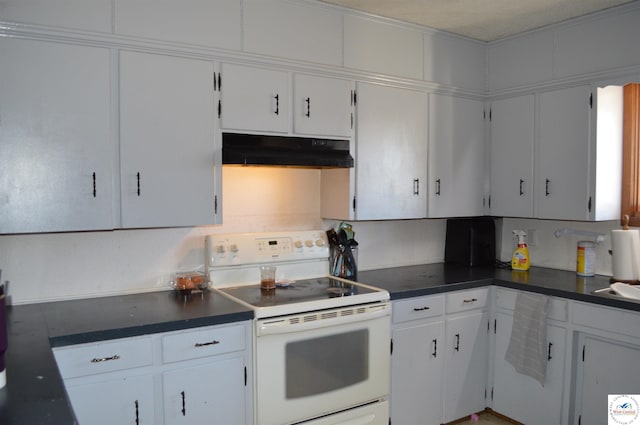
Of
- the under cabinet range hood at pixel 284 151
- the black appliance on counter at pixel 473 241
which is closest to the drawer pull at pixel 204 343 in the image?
the under cabinet range hood at pixel 284 151

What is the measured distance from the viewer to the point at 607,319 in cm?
261

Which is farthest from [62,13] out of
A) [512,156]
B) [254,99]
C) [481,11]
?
[512,156]

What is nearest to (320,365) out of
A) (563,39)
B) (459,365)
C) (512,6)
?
(459,365)

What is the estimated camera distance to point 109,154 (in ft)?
7.59

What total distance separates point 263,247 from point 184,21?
126 centimetres

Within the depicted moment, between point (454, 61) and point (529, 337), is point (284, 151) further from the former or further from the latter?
point (529, 337)

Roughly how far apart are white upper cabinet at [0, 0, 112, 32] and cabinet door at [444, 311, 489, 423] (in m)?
2.40

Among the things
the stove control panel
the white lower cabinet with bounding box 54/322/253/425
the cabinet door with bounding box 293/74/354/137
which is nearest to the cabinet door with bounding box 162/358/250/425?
the white lower cabinet with bounding box 54/322/253/425

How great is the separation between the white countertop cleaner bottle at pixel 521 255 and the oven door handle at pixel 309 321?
1.27 meters

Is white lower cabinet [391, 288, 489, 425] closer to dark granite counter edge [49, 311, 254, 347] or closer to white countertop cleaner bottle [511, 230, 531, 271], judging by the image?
white countertop cleaner bottle [511, 230, 531, 271]

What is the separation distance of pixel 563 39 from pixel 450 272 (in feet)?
→ 5.25

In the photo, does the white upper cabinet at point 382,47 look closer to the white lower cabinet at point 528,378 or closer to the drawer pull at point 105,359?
the white lower cabinet at point 528,378

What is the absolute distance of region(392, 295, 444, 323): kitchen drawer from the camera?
2797 millimetres

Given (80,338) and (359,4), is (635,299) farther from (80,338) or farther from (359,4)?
(80,338)
